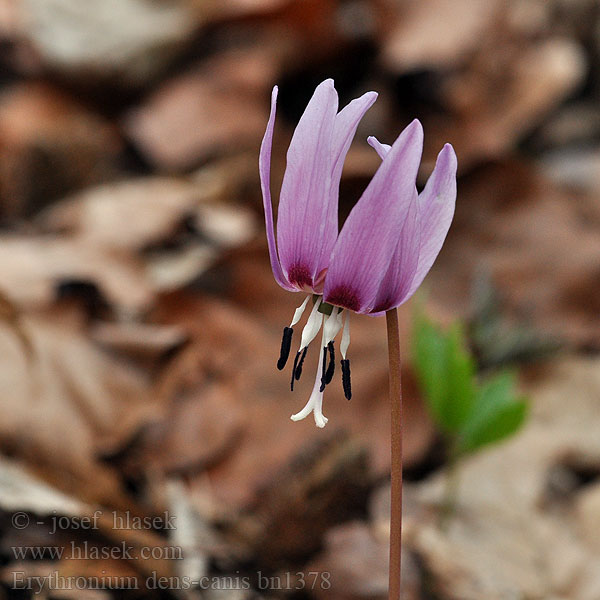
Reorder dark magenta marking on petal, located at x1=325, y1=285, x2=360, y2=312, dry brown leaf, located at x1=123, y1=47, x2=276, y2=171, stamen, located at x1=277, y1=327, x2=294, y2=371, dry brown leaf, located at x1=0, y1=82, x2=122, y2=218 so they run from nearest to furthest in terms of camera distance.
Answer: dark magenta marking on petal, located at x1=325, y1=285, x2=360, y2=312 < stamen, located at x1=277, y1=327, x2=294, y2=371 < dry brown leaf, located at x1=0, y1=82, x2=122, y2=218 < dry brown leaf, located at x1=123, y1=47, x2=276, y2=171

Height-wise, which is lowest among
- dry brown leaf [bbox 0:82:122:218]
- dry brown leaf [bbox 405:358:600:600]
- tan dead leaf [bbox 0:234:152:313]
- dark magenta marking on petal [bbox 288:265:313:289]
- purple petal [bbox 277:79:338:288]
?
dry brown leaf [bbox 405:358:600:600]

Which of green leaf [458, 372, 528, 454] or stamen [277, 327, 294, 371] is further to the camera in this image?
green leaf [458, 372, 528, 454]

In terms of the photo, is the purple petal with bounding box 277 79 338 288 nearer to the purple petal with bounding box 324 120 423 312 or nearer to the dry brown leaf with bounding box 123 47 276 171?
the purple petal with bounding box 324 120 423 312

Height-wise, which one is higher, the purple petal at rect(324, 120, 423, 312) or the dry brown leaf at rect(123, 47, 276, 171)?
the dry brown leaf at rect(123, 47, 276, 171)

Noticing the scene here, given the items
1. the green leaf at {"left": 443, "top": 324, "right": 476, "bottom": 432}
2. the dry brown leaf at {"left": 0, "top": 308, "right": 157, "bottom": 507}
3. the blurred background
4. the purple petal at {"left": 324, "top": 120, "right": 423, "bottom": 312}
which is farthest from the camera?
the dry brown leaf at {"left": 0, "top": 308, "right": 157, "bottom": 507}

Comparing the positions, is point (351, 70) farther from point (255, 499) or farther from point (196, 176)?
point (255, 499)

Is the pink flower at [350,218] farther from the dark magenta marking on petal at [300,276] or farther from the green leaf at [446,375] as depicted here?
the green leaf at [446,375]

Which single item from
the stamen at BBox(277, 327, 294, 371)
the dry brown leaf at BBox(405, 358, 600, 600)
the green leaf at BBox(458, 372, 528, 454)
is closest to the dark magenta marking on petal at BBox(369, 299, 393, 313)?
the stamen at BBox(277, 327, 294, 371)
